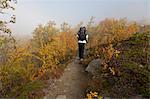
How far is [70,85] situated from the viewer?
48.3 ft

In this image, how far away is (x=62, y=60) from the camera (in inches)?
816

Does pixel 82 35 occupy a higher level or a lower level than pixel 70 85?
higher

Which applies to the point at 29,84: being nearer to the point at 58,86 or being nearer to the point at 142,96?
the point at 58,86

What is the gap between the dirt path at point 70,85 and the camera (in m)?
13.7

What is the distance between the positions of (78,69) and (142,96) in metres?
5.35

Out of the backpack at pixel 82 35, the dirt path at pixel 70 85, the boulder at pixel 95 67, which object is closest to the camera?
the dirt path at pixel 70 85

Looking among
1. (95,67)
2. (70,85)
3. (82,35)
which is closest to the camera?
(70,85)

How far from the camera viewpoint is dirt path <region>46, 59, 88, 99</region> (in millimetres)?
13703

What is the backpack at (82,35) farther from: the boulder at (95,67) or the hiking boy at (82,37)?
the boulder at (95,67)

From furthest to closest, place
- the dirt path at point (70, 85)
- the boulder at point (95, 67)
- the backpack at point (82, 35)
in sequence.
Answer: the backpack at point (82, 35) → the boulder at point (95, 67) → the dirt path at point (70, 85)

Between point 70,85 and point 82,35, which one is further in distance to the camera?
point 82,35

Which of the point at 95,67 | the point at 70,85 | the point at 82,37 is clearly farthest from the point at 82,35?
the point at 70,85

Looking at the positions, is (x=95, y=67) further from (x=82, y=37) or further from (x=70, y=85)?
(x=82, y=37)

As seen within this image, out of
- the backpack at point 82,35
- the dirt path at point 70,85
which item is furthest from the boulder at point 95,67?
the backpack at point 82,35
